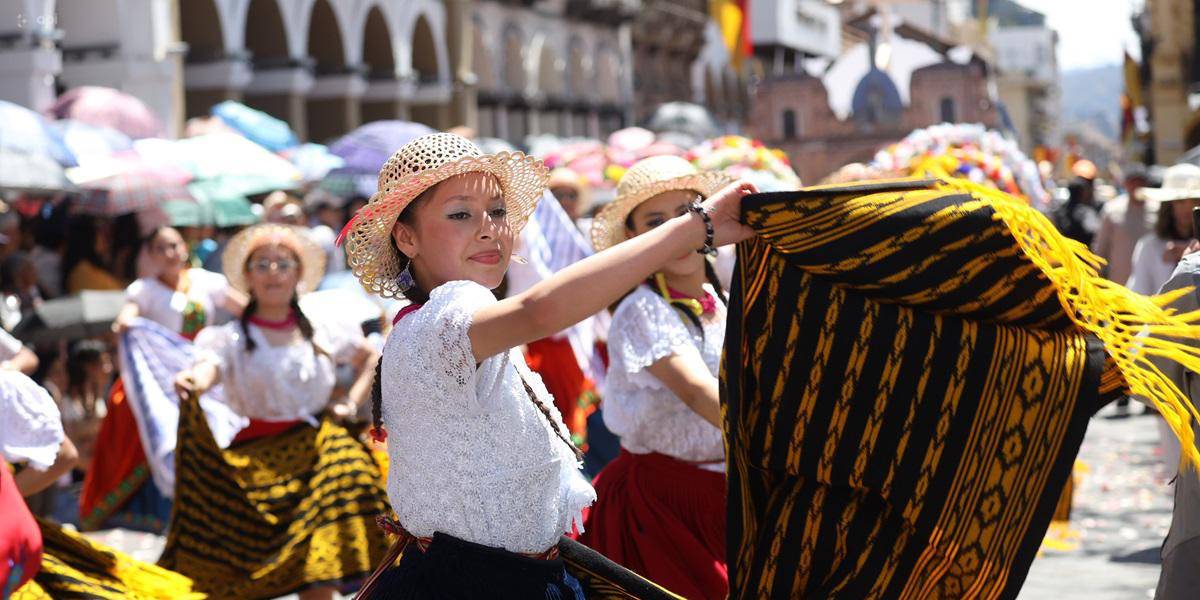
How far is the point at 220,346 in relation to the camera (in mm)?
7516

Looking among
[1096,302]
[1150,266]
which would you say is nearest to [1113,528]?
[1150,266]

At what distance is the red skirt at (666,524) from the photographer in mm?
5008

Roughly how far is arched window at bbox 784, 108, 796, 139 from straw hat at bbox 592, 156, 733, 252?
162 feet

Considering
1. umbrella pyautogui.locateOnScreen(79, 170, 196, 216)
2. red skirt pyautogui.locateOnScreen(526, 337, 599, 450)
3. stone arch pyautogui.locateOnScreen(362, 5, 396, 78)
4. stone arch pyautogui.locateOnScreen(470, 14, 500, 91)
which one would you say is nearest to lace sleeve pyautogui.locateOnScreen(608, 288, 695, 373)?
red skirt pyautogui.locateOnScreen(526, 337, 599, 450)

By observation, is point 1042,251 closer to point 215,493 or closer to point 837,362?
point 837,362

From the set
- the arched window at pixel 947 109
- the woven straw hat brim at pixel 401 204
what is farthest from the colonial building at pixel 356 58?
the woven straw hat brim at pixel 401 204

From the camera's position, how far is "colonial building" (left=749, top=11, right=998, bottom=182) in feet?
176

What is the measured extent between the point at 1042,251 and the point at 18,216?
1061 centimetres

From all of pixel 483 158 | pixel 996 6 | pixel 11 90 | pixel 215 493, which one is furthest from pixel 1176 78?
pixel 996 6

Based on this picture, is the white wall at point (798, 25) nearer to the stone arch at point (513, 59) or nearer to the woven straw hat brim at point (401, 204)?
the stone arch at point (513, 59)

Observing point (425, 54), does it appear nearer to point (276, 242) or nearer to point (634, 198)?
point (276, 242)

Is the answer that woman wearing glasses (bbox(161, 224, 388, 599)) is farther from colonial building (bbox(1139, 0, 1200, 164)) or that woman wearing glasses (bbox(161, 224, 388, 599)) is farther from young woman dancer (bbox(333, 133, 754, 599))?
colonial building (bbox(1139, 0, 1200, 164))

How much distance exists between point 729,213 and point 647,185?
6.66 ft

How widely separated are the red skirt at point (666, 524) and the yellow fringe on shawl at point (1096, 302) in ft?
5.27
